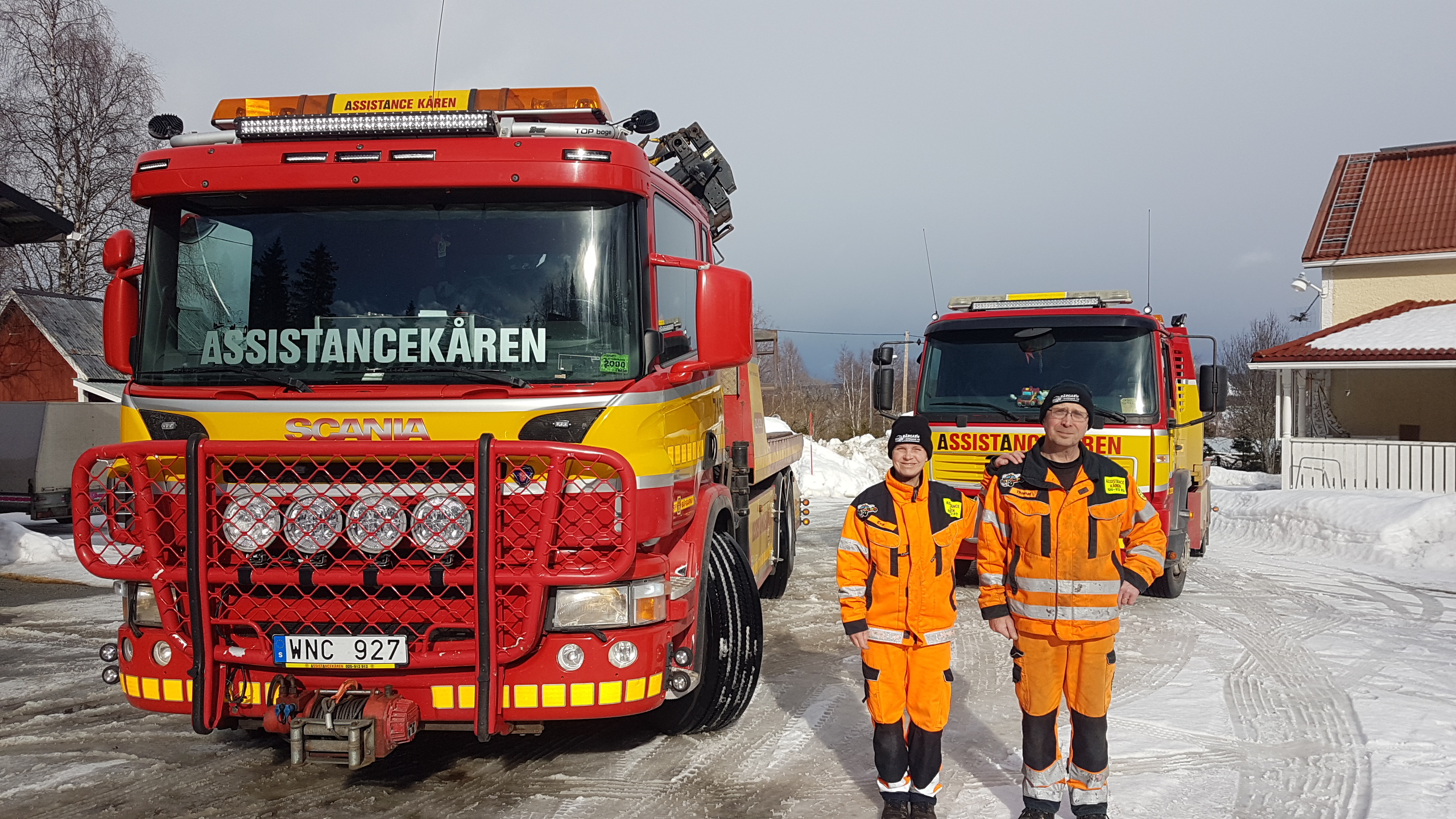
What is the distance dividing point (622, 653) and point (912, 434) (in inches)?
55.7

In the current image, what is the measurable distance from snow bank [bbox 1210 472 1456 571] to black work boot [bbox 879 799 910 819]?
10.0m

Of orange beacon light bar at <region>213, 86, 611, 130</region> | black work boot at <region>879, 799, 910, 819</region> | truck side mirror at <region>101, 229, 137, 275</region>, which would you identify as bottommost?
black work boot at <region>879, 799, 910, 819</region>

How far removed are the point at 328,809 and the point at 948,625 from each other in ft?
8.66

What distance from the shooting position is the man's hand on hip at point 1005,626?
3785 millimetres

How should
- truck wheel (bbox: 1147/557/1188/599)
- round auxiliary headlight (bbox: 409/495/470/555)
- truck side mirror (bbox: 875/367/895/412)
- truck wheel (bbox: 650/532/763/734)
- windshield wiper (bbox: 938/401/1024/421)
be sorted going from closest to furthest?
round auxiliary headlight (bbox: 409/495/470/555) < truck wheel (bbox: 650/532/763/734) < windshield wiper (bbox: 938/401/1024/421) < truck wheel (bbox: 1147/557/1188/599) < truck side mirror (bbox: 875/367/895/412)

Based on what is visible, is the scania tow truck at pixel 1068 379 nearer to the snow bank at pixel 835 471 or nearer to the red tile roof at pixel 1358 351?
the snow bank at pixel 835 471

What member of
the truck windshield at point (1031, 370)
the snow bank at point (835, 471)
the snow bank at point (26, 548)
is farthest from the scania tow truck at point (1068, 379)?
the snow bank at point (26, 548)

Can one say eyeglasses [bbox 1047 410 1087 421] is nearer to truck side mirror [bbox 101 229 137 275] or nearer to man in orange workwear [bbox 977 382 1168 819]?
man in orange workwear [bbox 977 382 1168 819]

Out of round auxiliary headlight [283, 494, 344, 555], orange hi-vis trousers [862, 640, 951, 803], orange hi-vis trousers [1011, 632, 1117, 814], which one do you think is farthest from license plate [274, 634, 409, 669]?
orange hi-vis trousers [1011, 632, 1117, 814]

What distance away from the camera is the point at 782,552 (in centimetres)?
875

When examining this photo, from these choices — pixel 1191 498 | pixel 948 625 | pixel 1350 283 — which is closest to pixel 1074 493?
pixel 948 625

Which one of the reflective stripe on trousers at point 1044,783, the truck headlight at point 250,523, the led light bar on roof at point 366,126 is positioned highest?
the led light bar on roof at point 366,126

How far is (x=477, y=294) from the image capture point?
4078 millimetres

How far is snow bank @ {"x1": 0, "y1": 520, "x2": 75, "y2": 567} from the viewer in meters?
11.1
